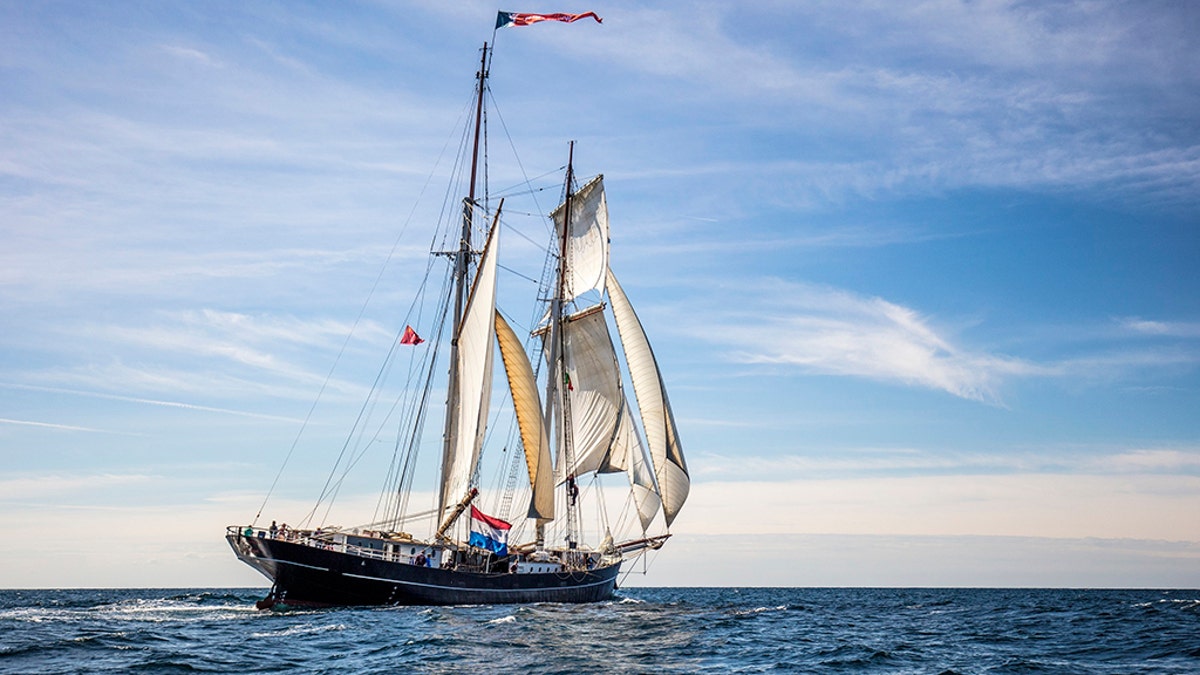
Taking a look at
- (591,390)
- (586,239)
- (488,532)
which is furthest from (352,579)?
(586,239)

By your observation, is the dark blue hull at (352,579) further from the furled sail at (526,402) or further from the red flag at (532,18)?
the red flag at (532,18)

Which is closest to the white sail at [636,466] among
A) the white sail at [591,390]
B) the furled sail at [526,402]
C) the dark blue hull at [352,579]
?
the white sail at [591,390]

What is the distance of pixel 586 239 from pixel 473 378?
21.4 metres

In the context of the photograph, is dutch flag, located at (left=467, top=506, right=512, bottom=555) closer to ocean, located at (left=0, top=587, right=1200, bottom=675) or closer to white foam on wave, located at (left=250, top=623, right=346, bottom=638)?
ocean, located at (left=0, top=587, right=1200, bottom=675)

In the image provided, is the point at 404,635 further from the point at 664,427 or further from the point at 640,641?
the point at 664,427

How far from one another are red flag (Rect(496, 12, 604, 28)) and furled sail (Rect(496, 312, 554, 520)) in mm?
18991

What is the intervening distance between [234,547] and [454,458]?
45.4 feet

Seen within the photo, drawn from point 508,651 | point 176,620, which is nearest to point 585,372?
point 176,620

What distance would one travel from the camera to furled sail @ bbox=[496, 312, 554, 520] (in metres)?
66.6

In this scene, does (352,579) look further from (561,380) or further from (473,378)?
(561,380)

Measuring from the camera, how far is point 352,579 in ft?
182

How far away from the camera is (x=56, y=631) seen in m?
46.6

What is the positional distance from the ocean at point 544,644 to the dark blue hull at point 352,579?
1.12 metres

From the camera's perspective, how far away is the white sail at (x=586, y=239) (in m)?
77.8
